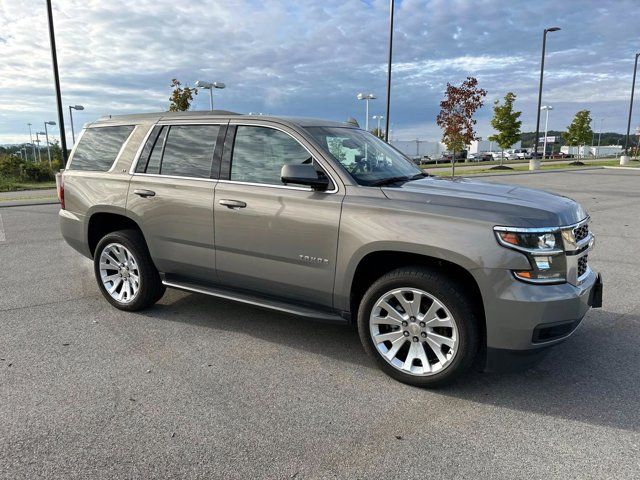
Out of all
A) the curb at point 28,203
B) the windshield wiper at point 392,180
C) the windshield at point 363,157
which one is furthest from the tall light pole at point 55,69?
the windshield wiper at point 392,180

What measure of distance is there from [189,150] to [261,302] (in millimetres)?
1536

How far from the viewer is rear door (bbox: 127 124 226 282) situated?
420 centimetres

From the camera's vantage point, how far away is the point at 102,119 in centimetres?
514

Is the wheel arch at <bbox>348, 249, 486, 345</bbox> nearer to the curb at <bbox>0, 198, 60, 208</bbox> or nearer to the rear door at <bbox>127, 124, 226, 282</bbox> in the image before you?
the rear door at <bbox>127, 124, 226, 282</bbox>

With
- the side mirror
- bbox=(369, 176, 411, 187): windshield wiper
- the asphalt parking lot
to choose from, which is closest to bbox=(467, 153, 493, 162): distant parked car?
the asphalt parking lot

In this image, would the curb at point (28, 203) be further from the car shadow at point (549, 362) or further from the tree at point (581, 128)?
the tree at point (581, 128)

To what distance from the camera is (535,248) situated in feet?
9.85

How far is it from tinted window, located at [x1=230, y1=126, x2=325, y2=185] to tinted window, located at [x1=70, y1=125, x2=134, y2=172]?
1396 mm

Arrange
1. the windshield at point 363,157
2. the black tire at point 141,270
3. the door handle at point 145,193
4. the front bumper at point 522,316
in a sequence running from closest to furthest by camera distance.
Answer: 1. the front bumper at point 522,316
2. the windshield at point 363,157
3. the door handle at point 145,193
4. the black tire at point 141,270

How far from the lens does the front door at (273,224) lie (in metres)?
3.62

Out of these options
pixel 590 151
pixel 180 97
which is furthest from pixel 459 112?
pixel 590 151

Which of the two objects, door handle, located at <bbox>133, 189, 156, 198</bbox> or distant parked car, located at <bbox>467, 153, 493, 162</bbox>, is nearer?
door handle, located at <bbox>133, 189, 156, 198</bbox>

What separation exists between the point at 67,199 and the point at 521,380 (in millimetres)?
4624

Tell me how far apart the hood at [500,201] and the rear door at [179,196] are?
162 centimetres
